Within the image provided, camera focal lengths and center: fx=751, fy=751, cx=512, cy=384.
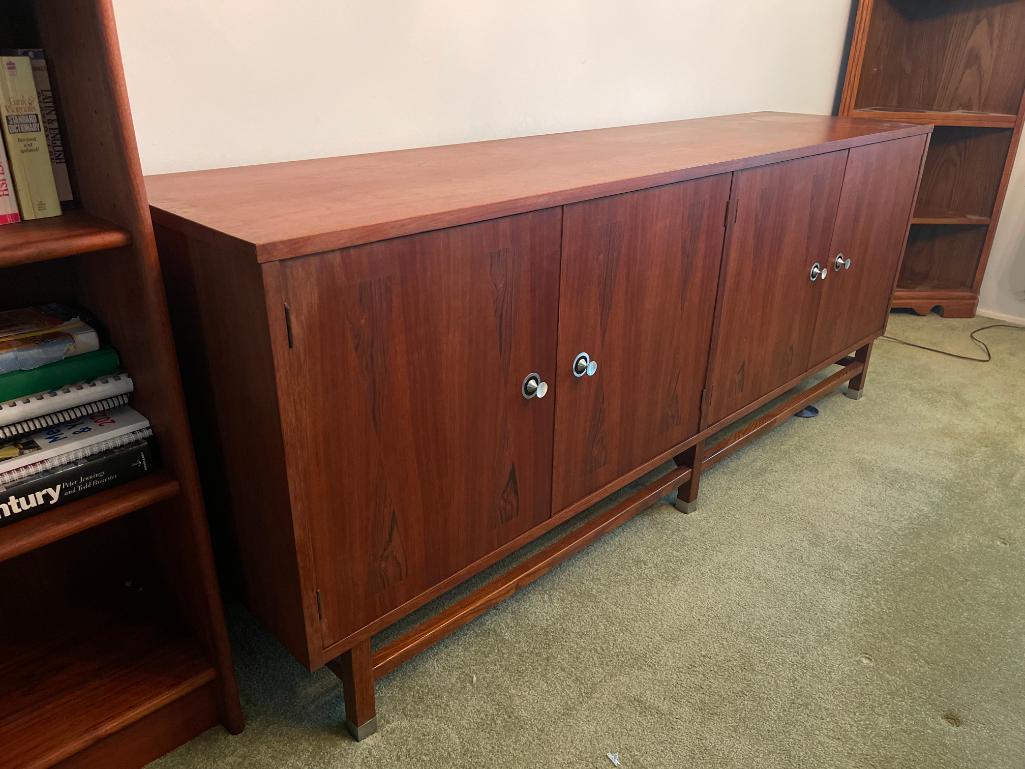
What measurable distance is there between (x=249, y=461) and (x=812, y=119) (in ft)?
6.72

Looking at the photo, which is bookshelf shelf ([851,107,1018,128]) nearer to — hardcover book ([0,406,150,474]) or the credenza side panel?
A: the credenza side panel

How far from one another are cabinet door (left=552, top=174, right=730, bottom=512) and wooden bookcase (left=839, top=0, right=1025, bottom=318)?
1.70 meters

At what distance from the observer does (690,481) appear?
1873 millimetres

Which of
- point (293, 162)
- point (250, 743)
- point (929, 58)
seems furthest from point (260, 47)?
point (929, 58)

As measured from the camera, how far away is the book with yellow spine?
95 centimetres

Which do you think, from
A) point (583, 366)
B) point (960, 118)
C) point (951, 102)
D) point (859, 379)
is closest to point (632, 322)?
point (583, 366)

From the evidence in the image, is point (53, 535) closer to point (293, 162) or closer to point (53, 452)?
point (53, 452)

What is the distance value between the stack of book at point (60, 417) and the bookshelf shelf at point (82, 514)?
0.5 inches

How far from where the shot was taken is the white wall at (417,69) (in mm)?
1334

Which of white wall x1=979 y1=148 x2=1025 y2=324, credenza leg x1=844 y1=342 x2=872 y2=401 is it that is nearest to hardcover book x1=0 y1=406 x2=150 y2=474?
credenza leg x1=844 y1=342 x2=872 y2=401

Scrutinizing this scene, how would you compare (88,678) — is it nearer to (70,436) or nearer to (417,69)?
(70,436)

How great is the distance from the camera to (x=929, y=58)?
2941mm

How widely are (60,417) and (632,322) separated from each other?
983mm

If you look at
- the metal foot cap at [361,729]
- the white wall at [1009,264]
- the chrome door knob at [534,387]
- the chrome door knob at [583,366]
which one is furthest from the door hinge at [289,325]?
the white wall at [1009,264]
